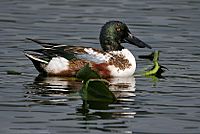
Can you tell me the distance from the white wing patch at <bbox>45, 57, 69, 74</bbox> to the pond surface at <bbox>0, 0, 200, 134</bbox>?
18cm

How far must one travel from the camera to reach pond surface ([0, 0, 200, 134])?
11.9 meters

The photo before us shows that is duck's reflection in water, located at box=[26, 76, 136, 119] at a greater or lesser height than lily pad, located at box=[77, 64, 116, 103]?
lesser

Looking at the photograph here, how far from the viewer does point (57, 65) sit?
1580 centimetres

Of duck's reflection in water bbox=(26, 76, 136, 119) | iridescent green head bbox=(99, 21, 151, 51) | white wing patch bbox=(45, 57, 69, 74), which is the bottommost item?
duck's reflection in water bbox=(26, 76, 136, 119)

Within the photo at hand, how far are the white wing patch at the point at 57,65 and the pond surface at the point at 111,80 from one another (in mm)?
179

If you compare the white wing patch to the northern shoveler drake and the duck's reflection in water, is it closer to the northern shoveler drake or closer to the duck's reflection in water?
the northern shoveler drake

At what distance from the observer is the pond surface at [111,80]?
11.9 metres

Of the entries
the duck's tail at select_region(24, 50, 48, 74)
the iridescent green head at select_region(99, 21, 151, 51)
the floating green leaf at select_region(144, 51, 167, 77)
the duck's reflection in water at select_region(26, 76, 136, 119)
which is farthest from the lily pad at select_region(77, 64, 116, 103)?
the iridescent green head at select_region(99, 21, 151, 51)

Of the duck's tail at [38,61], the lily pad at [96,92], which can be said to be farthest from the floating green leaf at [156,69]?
the lily pad at [96,92]

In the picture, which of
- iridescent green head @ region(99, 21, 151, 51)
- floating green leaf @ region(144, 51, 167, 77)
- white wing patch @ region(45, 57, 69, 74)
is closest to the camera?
white wing patch @ region(45, 57, 69, 74)

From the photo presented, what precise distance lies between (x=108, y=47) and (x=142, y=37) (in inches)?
123

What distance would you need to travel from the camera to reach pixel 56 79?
51.2ft

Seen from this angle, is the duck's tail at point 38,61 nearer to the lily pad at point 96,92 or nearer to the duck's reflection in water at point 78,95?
the duck's reflection in water at point 78,95

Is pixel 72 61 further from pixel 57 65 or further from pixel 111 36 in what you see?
pixel 111 36
